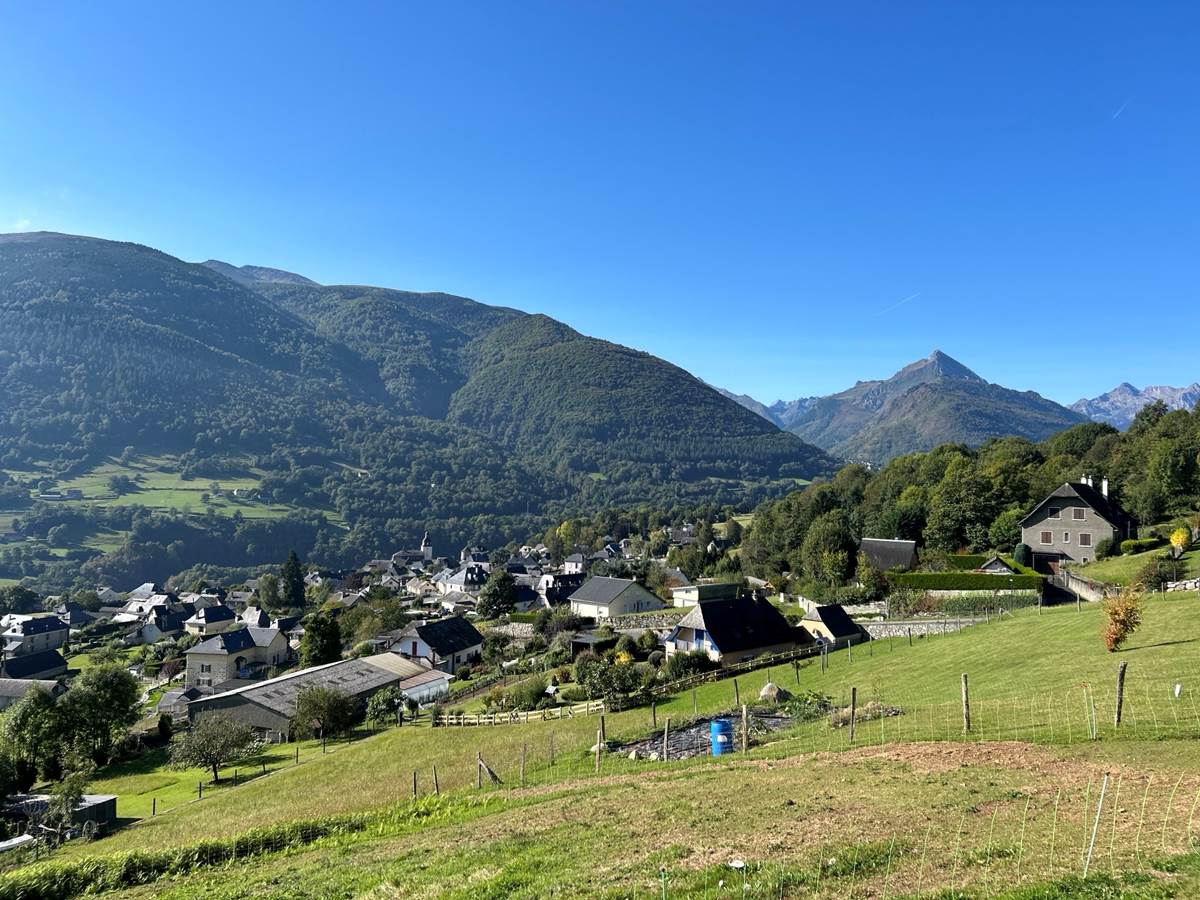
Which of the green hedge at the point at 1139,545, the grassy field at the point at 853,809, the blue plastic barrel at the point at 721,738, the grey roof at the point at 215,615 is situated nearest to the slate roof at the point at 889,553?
the green hedge at the point at 1139,545

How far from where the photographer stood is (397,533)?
19500 centimetres

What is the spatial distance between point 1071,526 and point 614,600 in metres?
40.4

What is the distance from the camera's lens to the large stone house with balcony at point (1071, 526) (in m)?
52.6

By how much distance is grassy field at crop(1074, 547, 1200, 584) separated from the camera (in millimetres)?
38344

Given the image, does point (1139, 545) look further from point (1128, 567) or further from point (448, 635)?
point (448, 635)

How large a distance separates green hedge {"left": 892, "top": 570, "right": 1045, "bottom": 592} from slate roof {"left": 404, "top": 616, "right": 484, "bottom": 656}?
37069 mm

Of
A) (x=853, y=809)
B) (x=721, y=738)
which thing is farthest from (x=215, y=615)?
(x=853, y=809)

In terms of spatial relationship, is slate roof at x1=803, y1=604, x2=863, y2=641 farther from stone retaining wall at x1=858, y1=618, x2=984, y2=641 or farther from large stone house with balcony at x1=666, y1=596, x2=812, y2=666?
large stone house with balcony at x1=666, y1=596, x2=812, y2=666

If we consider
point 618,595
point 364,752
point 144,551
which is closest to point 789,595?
point 618,595

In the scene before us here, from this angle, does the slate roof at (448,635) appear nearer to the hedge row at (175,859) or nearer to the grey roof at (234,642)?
the grey roof at (234,642)

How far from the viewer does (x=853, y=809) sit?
1097 centimetres

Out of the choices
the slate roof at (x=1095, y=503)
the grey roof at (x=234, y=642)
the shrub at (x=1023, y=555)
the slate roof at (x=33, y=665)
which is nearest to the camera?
the shrub at (x=1023, y=555)

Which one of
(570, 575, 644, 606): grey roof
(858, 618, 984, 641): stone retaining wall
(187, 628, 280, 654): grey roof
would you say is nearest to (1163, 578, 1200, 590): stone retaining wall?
(858, 618, 984, 641): stone retaining wall

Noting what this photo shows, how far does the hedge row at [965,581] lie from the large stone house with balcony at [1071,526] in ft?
32.6
